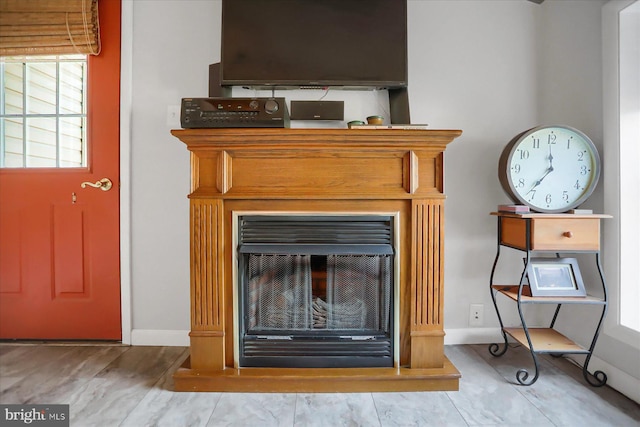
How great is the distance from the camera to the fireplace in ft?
5.28

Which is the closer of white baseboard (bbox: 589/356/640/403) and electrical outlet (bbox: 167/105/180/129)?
white baseboard (bbox: 589/356/640/403)

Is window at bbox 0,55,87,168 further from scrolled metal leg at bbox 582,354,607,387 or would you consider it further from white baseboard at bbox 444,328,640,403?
scrolled metal leg at bbox 582,354,607,387

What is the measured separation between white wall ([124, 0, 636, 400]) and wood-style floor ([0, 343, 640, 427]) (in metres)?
0.36

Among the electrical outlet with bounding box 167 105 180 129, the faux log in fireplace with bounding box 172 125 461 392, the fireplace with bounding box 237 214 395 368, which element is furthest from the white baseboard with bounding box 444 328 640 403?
the electrical outlet with bounding box 167 105 180 129

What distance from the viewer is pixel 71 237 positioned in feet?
6.87

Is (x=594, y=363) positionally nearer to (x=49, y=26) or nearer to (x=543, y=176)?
(x=543, y=176)

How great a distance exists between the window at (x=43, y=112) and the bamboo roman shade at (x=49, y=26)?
0.09 m

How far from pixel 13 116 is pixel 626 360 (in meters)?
3.45

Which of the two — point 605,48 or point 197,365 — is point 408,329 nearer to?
point 197,365

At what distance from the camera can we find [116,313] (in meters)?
2.09

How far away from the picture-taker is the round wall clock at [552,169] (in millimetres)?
1662

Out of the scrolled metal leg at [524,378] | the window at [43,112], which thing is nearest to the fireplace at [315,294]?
the scrolled metal leg at [524,378]

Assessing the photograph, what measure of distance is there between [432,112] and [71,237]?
223 cm

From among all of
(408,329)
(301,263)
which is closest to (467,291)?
(408,329)
